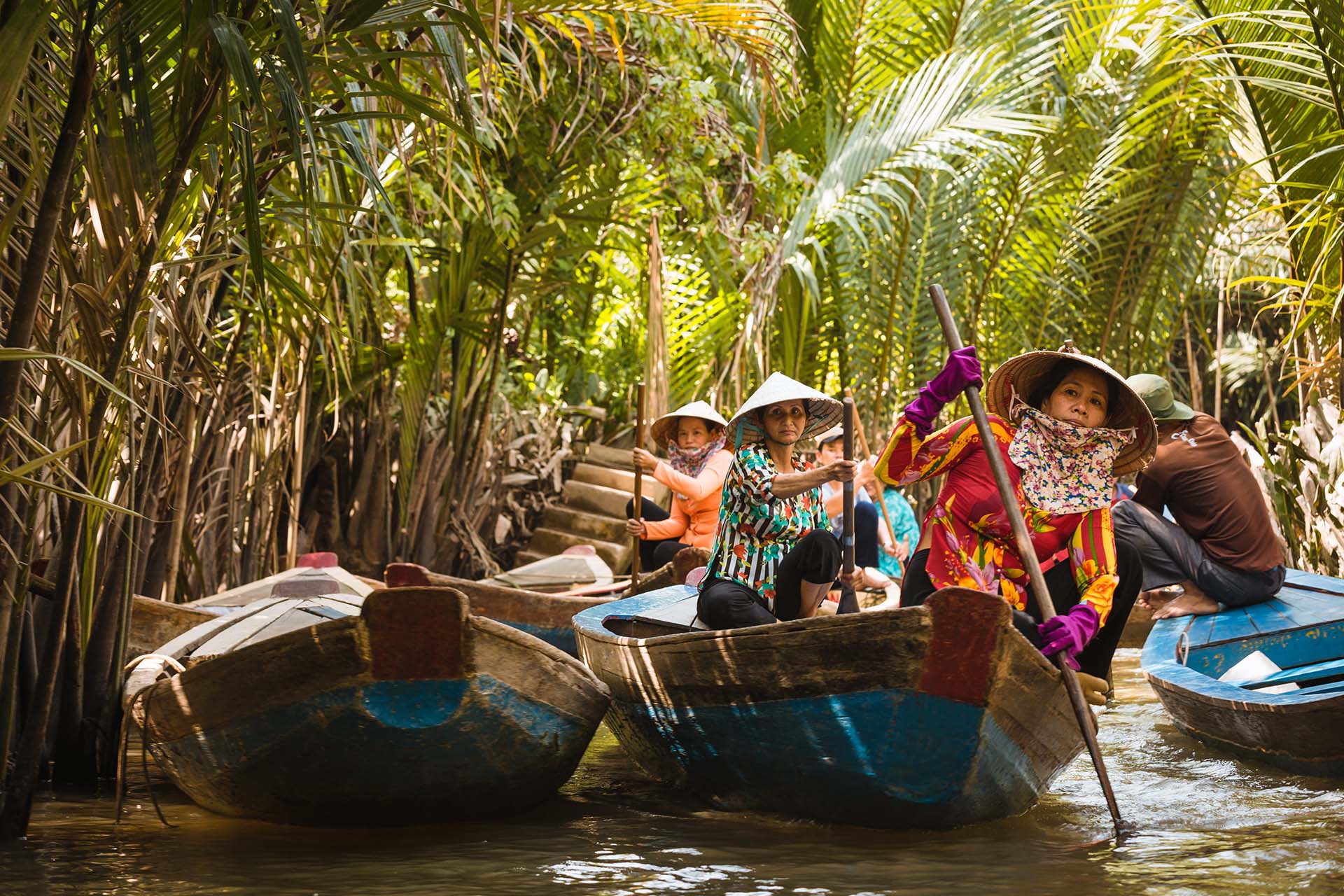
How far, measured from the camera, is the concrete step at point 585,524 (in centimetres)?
1048

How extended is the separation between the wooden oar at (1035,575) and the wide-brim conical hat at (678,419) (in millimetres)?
3004

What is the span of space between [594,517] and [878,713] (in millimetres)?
7043

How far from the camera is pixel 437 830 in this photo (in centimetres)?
398

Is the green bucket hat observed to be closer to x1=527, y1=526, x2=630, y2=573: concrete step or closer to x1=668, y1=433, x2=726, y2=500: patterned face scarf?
x1=668, y1=433, x2=726, y2=500: patterned face scarf

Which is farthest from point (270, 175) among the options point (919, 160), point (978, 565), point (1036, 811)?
point (919, 160)

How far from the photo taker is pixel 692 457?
7371 mm

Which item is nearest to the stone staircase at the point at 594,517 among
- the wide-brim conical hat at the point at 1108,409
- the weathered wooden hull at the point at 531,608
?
the weathered wooden hull at the point at 531,608

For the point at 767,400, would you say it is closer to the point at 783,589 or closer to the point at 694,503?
the point at 783,589

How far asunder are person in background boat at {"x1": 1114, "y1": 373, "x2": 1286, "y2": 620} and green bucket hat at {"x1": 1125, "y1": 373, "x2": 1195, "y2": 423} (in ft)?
0.90

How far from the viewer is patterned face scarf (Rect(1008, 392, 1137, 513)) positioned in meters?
4.21

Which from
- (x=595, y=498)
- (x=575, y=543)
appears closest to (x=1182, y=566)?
(x=575, y=543)

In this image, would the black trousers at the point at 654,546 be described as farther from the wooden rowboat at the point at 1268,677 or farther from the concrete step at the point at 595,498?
the wooden rowboat at the point at 1268,677

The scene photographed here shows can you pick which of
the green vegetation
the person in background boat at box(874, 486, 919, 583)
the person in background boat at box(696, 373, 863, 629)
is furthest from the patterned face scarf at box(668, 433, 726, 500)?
the person in background boat at box(696, 373, 863, 629)

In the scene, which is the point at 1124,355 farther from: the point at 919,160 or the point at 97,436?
the point at 97,436
